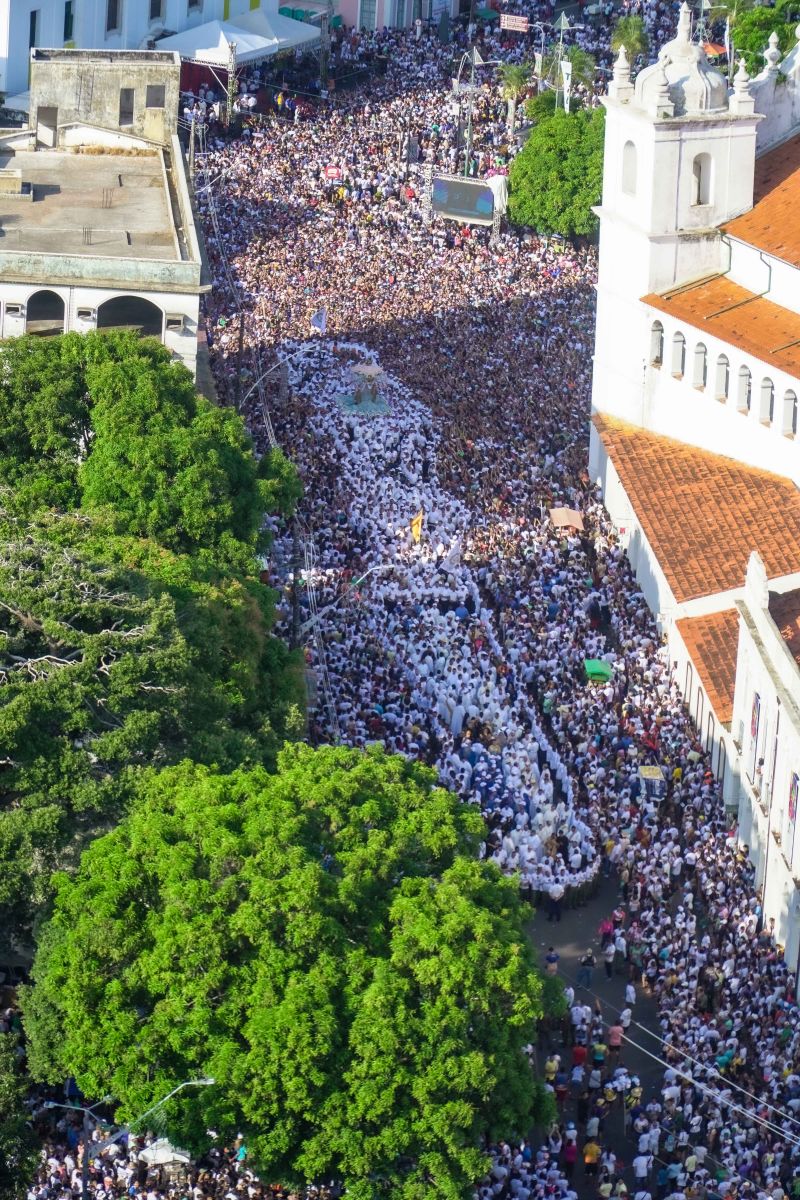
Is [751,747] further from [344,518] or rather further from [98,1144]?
[98,1144]

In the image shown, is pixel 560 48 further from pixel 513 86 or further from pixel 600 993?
pixel 600 993

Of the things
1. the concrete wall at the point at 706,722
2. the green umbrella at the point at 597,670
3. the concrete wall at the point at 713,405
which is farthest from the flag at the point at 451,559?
the concrete wall at the point at 713,405

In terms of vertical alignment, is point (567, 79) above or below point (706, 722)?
above

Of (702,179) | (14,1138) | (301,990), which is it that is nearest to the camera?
(14,1138)

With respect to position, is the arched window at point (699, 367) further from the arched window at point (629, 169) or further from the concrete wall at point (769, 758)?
the concrete wall at point (769, 758)

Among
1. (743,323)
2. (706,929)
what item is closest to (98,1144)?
(706,929)

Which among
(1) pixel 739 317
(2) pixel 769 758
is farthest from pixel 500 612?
(1) pixel 739 317

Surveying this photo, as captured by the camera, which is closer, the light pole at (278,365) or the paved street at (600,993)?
the paved street at (600,993)
